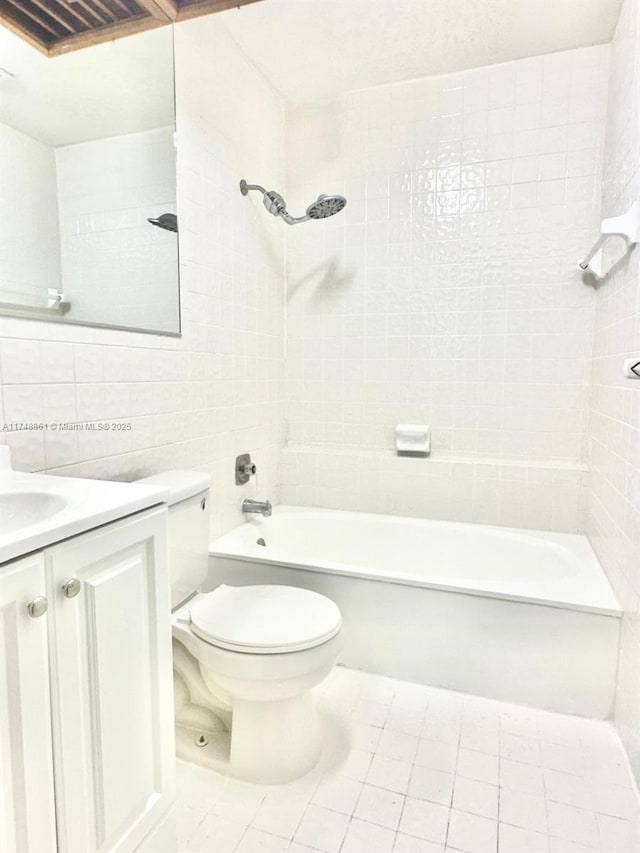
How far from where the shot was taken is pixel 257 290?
88.5 inches

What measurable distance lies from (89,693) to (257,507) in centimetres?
133

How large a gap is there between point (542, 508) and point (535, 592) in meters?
0.65

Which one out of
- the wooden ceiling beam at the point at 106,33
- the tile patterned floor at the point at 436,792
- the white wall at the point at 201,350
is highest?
the wooden ceiling beam at the point at 106,33

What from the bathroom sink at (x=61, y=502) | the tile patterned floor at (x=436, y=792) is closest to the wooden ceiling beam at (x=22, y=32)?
the bathroom sink at (x=61, y=502)

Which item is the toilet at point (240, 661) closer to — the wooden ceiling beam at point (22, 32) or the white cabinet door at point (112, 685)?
the white cabinet door at point (112, 685)

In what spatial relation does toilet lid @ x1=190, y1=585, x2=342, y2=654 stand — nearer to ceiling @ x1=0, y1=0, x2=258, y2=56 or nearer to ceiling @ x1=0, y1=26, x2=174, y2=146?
ceiling @ x1=0, y1=26, x2=174, y2=146

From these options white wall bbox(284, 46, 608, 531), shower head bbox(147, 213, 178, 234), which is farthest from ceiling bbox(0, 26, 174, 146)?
white wall bbox(284, 46, 608, 531)

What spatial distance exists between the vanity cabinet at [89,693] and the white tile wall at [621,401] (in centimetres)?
125

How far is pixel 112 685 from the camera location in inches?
33.6

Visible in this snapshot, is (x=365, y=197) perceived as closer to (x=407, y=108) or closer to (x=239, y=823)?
(x=407, y=108)

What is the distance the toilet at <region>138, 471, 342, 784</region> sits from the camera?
1247 millimetres

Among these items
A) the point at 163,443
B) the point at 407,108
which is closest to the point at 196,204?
the point at 163,443

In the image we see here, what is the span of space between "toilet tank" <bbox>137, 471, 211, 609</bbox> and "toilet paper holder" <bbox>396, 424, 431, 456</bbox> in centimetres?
111

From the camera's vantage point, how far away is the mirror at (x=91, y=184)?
4.19ft
